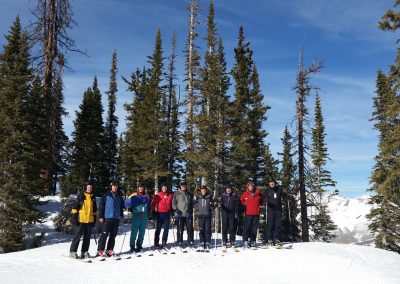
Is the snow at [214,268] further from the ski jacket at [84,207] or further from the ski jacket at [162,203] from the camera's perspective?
the ski jacket at [162,203]

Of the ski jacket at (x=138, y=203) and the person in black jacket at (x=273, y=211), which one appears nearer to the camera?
the ski jacket at (x=138, y=203)

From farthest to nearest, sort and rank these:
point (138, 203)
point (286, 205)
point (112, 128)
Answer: point (112, 128) < point (286, 205) < point (138, 203)

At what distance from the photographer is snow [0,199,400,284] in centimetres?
846

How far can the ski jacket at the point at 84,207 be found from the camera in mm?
10859

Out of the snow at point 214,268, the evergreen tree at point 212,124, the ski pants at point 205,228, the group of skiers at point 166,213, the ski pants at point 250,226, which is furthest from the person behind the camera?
the evergreen tree at point 212,124

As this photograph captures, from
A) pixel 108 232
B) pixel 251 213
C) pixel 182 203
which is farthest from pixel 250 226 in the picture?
pixel 108 232

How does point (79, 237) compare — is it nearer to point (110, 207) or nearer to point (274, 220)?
point (110, 207)

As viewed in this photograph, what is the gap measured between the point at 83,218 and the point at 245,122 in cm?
1622

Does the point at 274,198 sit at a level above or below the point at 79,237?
above

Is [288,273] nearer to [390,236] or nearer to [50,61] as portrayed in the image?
[50,61]

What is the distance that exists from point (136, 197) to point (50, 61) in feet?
37.8

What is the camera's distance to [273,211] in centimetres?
1350

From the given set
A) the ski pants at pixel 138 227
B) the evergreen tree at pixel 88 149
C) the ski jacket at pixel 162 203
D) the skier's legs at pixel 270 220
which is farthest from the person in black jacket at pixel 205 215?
the evergreen tree at pixel 88 149

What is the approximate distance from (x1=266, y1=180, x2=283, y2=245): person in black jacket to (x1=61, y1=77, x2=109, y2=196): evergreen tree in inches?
981
